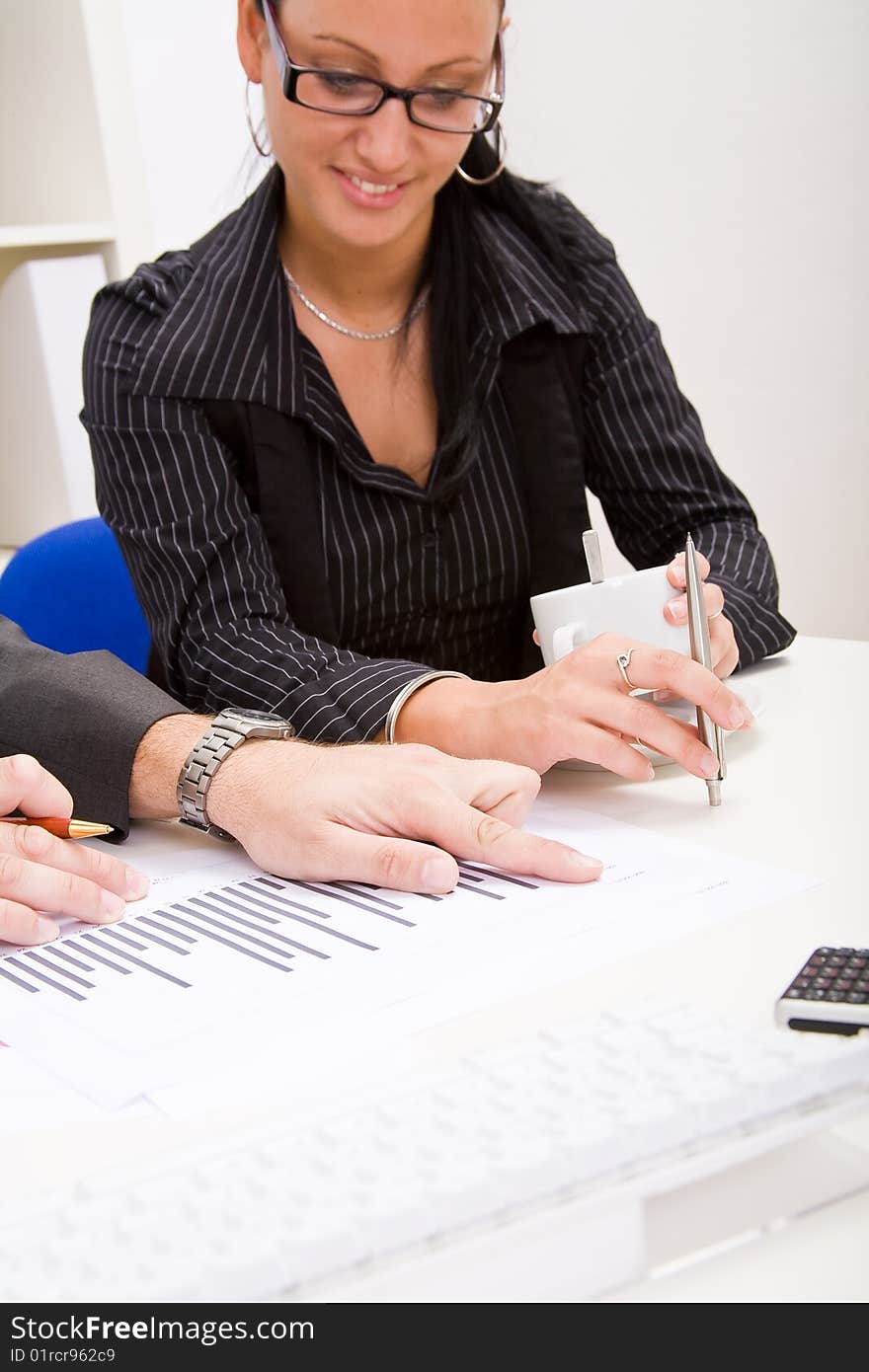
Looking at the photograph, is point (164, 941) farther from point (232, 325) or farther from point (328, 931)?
A: point (232, 325)

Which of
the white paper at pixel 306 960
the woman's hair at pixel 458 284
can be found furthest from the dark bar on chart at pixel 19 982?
the woman's hair at pixel 458 284

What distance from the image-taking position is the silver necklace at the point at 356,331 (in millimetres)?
1487

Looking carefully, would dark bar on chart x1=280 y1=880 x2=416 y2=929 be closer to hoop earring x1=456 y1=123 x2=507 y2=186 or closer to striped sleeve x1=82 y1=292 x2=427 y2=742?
striped sleeve x1=82 y1=292 x2=427 y2=742

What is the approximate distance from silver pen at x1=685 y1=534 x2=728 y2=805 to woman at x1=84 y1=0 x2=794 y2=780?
0.04 meters

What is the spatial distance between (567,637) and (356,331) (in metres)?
Answer: 0.58

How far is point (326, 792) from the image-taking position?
2.99 feet

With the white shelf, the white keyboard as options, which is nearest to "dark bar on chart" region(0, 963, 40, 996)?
the white keyboard

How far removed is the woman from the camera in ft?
4.03

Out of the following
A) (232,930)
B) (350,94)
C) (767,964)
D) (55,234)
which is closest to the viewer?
(767,964)

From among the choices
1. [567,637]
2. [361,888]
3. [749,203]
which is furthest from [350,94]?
[749,203]

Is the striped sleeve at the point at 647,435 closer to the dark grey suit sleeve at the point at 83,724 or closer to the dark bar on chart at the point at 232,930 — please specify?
the dark grey suit sleeve at the point at 83,724

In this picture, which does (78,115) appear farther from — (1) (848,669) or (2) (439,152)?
(1) (848,669)

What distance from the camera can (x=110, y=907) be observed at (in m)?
0.85

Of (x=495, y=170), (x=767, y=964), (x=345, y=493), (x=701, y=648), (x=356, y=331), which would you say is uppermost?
(x=495, y=170)
